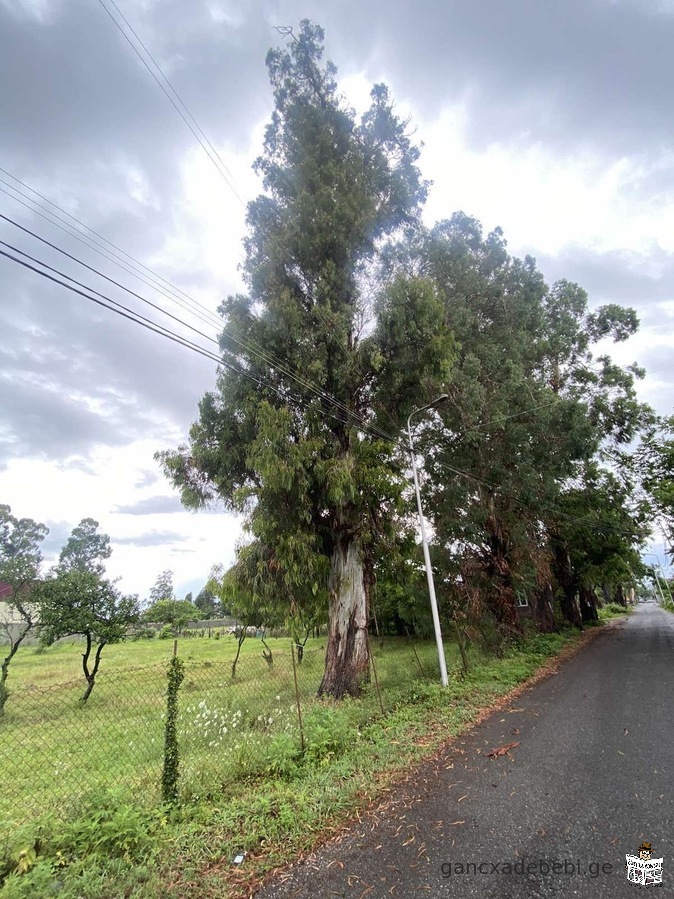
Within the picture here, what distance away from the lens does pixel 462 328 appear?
11844 millimetres

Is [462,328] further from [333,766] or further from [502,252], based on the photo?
[333,766]

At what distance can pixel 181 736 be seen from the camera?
6.17 meters

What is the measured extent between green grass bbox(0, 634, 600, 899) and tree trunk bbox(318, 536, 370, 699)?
0.53 meters

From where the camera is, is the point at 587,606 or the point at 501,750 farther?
the point at 587,606

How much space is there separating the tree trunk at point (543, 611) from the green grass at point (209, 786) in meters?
8.57

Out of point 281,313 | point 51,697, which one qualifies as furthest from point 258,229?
point 51,697

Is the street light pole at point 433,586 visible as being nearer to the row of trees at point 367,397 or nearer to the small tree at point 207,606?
the row of trees at point 367,397

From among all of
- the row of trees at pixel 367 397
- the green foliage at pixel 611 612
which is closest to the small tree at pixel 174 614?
the row of trees at pixel 367 397

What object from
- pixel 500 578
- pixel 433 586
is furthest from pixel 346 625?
pixel 500 578

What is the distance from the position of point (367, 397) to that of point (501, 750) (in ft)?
23.6

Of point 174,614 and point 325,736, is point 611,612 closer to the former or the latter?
point 174,614

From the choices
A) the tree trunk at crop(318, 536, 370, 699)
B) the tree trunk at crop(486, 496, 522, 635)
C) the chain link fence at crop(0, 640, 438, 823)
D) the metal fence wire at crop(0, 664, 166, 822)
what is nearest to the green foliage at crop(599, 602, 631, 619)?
the tree trunk at crop(486, 496, 522, 635)

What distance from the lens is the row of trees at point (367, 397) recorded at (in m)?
8.14

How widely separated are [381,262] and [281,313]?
12.9 feet
